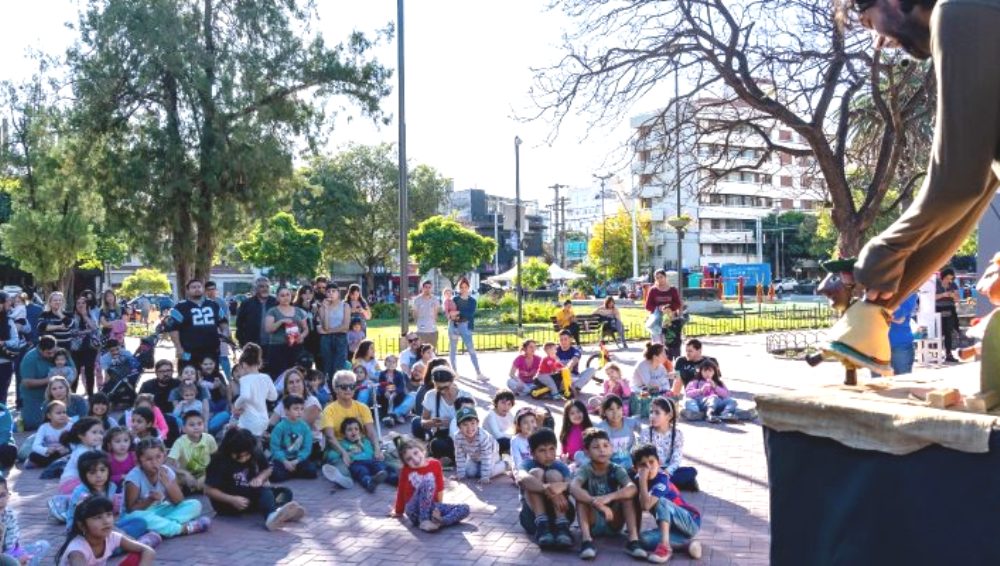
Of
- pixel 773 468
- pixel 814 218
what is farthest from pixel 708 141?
pixel 814 218

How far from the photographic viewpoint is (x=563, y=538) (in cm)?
579

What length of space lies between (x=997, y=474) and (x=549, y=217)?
10142cm

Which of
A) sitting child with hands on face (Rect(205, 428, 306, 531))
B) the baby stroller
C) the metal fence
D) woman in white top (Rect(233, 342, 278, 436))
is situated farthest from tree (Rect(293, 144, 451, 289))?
sitting child with hands on face (Rect(205, 428, 306, 531))

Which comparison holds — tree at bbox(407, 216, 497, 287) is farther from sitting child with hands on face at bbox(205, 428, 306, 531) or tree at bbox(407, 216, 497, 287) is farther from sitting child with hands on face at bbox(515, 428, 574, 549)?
sitting child with hands on face at bbox(515, 428, 574, 549)

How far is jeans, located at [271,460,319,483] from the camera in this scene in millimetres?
8031

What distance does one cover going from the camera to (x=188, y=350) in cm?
1022

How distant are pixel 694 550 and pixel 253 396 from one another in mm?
5052

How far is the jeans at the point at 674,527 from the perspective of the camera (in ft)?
18.6

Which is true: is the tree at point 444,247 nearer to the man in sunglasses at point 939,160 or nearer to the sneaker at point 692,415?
the sneaker at point 692,415

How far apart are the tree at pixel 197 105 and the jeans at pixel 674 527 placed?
15646 millimetres

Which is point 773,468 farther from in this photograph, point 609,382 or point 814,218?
point 814,218

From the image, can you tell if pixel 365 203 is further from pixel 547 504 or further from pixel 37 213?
pixel 547 504

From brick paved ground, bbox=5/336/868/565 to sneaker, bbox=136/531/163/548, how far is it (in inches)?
2.9

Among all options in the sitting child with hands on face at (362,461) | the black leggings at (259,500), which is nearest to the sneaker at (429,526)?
the black leggings at (259,500)
